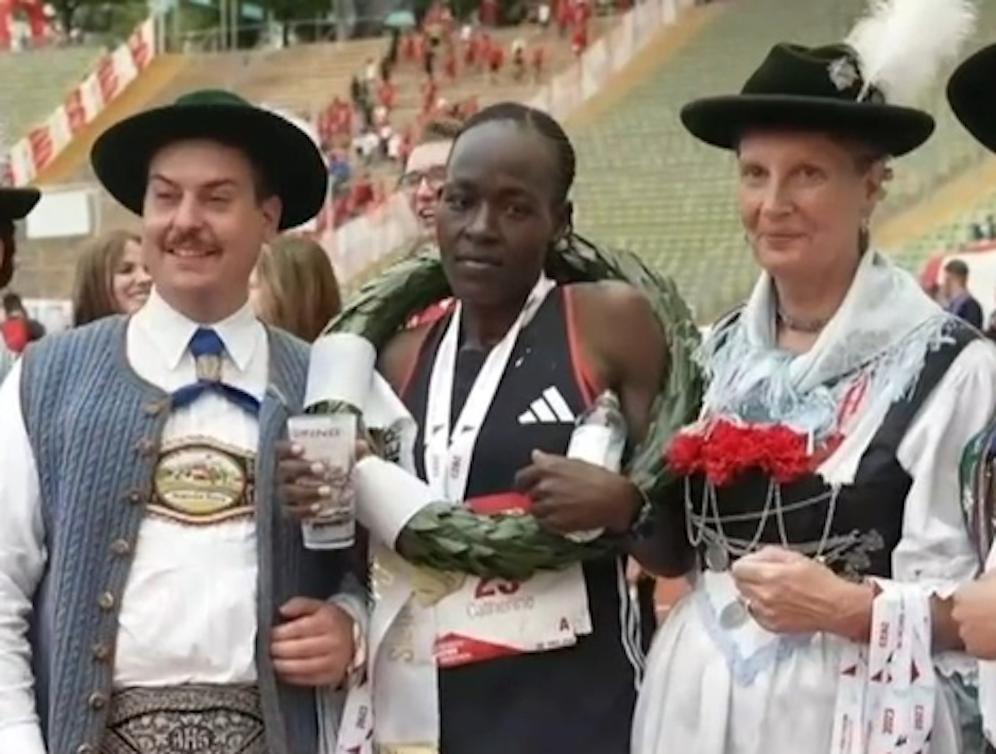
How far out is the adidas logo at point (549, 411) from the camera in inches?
116

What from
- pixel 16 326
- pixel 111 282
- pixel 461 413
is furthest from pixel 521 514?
pixel 16 326

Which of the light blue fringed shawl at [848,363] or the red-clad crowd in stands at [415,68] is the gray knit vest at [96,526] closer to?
the light blue fringed shawl at [848,363]

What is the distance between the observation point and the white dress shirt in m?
2.69

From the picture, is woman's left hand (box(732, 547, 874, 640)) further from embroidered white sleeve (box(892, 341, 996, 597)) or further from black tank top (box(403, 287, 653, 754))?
black tank top (box(403, 287, 653, 754))

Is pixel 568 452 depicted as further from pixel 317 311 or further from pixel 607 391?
pixel 317 311

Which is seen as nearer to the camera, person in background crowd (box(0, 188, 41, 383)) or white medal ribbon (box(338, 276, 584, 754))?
white medal ribbon (box(338, 276, 584, 754))

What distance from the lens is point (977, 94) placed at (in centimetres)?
292

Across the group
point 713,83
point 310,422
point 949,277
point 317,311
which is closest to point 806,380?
point 310,422

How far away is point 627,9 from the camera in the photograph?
83.1ft

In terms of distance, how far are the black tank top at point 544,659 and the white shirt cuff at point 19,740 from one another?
67 cm

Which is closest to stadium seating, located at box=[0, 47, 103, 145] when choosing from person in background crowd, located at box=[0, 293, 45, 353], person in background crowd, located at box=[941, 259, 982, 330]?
person in background crowd, located at box=[0, 293, 45, 353]

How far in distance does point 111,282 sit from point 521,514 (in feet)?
7.90

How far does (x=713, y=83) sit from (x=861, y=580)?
2072 centimetres

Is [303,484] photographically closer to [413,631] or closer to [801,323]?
[413,631]
